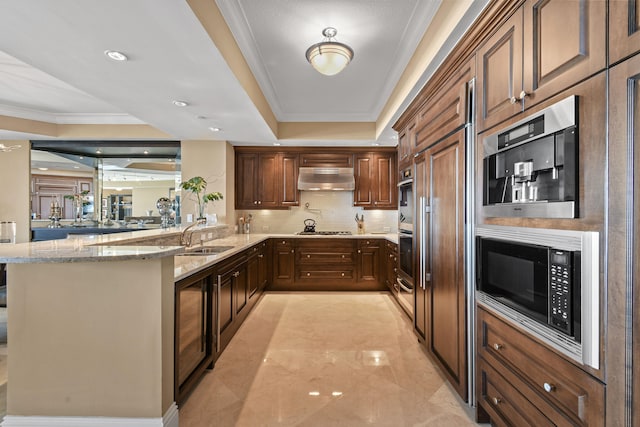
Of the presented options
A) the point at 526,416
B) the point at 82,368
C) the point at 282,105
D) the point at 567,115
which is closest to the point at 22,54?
the point at 82,368

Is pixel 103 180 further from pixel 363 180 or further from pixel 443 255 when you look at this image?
pixel 443 255

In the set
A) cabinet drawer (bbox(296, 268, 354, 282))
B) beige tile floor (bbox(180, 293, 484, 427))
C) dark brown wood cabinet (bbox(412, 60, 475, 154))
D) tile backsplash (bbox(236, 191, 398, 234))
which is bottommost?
beige tile floor (bbox(180, 293, 484, 427))

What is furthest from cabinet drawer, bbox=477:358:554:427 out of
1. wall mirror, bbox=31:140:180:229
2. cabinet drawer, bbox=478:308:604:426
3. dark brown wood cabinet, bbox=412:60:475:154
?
wall mirror, bbox=31:140:180:229

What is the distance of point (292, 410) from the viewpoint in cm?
192

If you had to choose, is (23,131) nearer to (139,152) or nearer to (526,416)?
(139,152)

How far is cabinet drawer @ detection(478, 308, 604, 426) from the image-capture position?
1.03 metres

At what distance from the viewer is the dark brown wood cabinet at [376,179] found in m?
5.16

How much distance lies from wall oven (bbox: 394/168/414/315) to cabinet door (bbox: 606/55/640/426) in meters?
1.88

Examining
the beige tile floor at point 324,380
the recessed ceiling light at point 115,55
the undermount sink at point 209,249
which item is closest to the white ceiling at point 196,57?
the recessed ceiling light at point 115,55

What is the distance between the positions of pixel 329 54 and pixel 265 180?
3043 millimetres

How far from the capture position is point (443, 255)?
2193mm

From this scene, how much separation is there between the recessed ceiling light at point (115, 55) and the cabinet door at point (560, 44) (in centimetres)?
245

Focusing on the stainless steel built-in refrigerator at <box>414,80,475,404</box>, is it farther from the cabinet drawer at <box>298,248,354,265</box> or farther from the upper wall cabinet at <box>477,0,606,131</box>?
the cabinet drawer at <box>298,248,354,265</box>

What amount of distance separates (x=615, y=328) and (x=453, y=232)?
1.11 m
